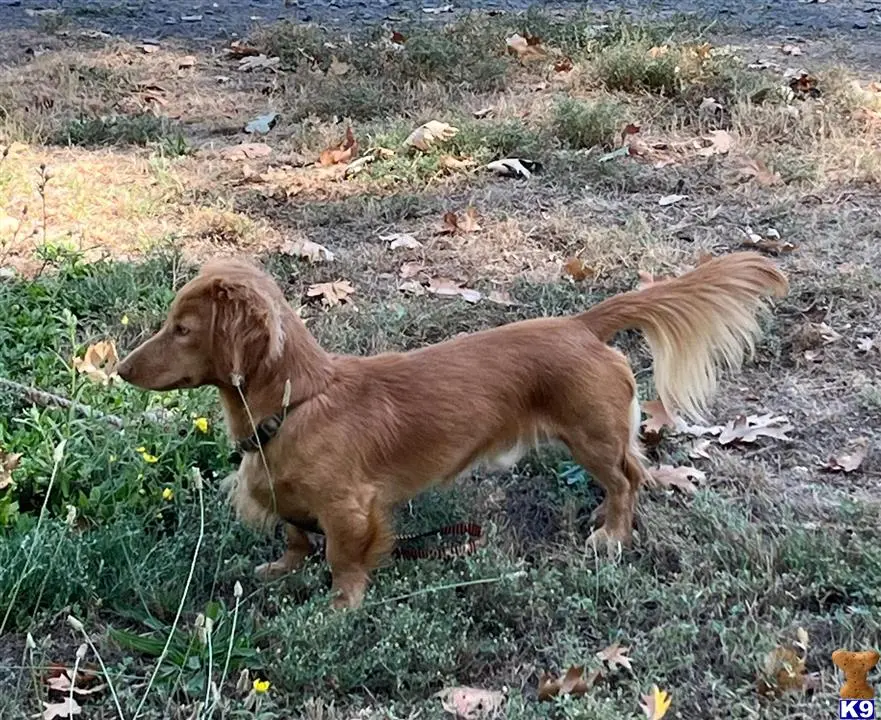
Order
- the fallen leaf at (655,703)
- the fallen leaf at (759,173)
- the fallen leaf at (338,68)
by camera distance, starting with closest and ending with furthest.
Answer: the fallen leaf at (655,703)
the fallen leaf at (759,173)
the fallen leaf at (338,68)

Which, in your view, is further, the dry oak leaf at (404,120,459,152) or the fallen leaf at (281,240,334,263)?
the dry oak leaf at (404,120,459,152)

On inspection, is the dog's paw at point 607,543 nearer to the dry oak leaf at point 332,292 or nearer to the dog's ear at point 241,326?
the dog's ear at point 241,326

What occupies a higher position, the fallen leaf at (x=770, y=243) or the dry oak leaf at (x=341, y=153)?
the dry oak leaf at (x=341, y=153)

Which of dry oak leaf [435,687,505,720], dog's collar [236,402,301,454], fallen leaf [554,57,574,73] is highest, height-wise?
dog's collar [236,402,301,454]

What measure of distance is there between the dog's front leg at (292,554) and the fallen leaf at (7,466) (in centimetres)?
73

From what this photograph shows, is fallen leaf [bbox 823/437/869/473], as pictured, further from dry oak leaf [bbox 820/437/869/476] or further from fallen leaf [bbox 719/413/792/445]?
fallen leaf [bbox 719/413/792/445]

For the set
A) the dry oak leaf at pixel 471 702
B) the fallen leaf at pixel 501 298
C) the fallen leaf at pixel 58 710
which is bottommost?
the dry oak leaf at pixel 471 702

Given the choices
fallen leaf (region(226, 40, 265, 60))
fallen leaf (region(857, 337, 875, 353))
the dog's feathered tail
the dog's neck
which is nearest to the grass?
fallen leaf (region(857, 337, 875, 353))

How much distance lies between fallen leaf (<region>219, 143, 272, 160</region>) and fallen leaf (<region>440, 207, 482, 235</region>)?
1.37m

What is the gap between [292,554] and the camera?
3.18m

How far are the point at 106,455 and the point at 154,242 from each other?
5.97ft

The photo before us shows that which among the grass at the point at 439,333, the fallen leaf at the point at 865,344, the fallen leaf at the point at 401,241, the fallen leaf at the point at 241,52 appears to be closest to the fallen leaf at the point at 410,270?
the grass at the point at 439,333

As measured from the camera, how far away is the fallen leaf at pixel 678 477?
350 cm

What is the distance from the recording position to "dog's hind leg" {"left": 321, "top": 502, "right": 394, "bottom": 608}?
2.97 m
